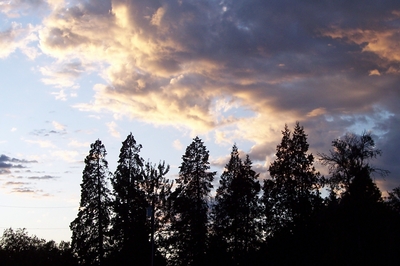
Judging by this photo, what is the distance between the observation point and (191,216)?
160ft

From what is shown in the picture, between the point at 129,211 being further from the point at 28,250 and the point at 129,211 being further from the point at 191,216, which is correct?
the point at 28,250

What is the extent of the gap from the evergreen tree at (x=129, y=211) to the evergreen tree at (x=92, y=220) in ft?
4.27

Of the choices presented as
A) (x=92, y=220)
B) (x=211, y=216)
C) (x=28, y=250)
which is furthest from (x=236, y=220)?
(x=28, y=250)

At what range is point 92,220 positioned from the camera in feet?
175

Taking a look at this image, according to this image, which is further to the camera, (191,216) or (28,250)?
(28,250)

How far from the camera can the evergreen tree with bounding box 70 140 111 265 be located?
52312mm

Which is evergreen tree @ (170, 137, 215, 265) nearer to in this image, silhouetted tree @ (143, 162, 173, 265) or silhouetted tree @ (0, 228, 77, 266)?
silhouetted tree @ (143, 162, 173, 265)

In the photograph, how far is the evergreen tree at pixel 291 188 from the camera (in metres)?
46.6

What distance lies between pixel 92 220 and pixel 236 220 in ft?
54.7

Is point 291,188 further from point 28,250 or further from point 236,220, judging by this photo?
point 28,250

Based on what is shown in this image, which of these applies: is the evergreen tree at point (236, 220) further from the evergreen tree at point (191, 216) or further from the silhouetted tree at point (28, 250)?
the silhouetted tree at point (28, 250)

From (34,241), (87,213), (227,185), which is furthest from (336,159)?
(34,241)

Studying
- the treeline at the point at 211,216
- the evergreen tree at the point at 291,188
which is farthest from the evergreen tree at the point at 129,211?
the evergreen tree at the point at 291,188

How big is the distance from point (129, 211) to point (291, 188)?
1835 centimetres
